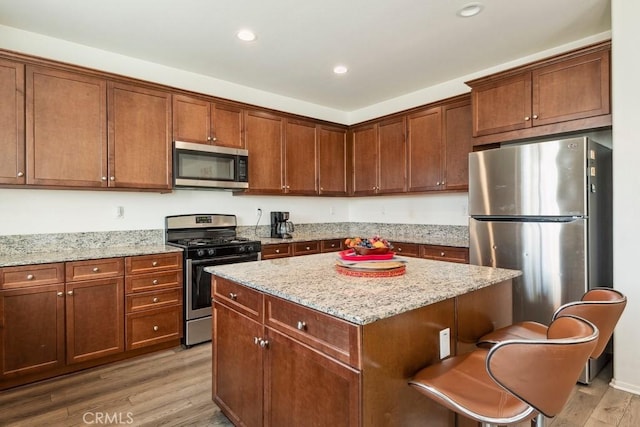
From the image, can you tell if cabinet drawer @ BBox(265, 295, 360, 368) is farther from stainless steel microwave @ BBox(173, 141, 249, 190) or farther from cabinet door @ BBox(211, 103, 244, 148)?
cabinet door @ BBox(211, 103, 244, 148)

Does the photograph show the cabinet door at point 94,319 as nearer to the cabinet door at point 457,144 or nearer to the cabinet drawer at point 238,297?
the cabinet drawer at point 238,297

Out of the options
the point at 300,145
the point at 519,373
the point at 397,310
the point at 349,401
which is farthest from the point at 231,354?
the point at 300,145

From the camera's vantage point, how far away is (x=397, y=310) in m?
1.23

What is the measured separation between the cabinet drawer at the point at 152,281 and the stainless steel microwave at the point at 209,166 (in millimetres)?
870

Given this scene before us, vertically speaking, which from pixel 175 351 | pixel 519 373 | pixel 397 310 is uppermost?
pixel 397 310

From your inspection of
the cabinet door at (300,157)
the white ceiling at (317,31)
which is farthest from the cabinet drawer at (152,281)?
the white ceiling at (317,31)

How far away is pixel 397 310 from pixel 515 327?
0.93 m

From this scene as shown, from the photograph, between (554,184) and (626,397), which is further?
(554,184)

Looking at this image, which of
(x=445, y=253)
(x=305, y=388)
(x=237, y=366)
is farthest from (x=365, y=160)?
(x=305, y=388)

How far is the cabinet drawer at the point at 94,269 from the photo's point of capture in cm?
269

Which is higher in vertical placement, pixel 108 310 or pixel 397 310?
pixel 397 310

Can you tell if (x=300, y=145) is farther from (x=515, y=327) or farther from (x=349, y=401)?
(x=349, y=401)

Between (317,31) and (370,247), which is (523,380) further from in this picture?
(317,31)

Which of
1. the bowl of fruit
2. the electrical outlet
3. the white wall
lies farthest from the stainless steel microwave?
the white wall
